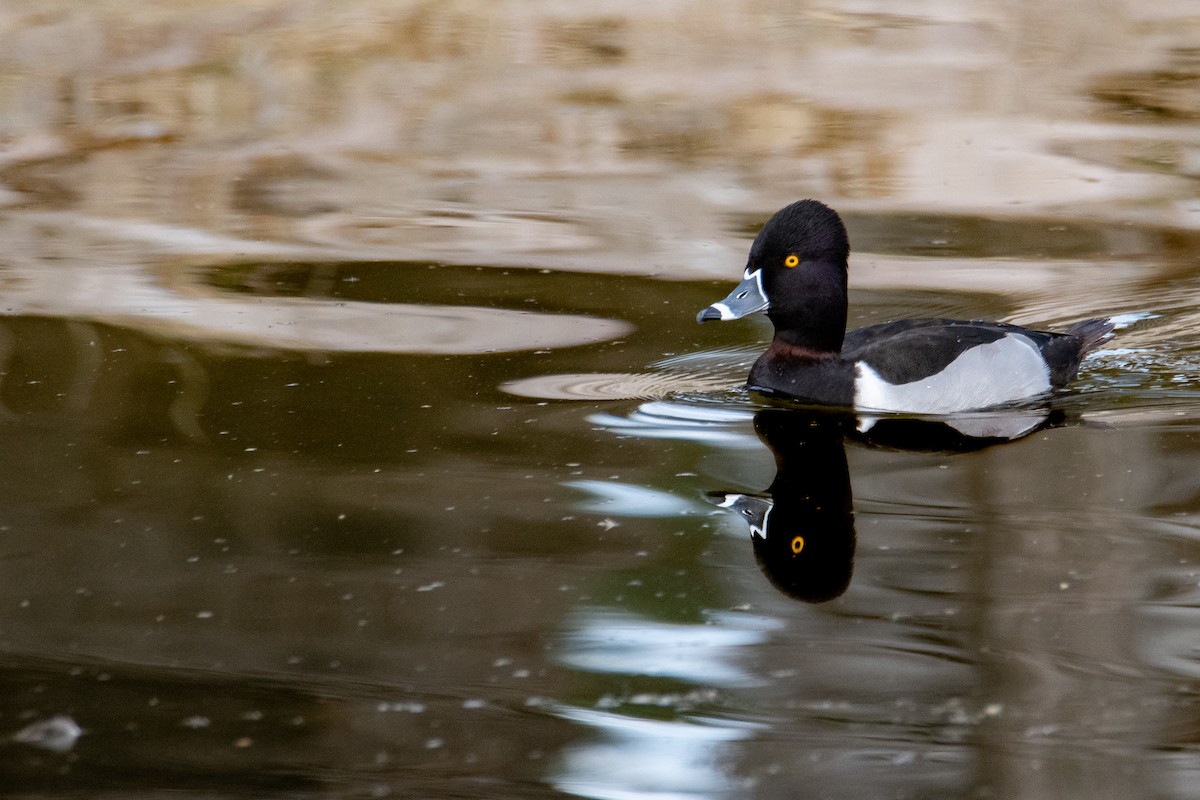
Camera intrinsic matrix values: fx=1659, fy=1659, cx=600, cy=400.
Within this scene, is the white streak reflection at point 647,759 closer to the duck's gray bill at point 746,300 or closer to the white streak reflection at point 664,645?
the white streak reflection at point 664,645

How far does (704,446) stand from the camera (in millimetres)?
6113

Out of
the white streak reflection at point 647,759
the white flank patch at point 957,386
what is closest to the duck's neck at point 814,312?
the white flank patch at point 957,386

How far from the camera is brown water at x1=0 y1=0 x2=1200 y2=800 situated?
388 cm

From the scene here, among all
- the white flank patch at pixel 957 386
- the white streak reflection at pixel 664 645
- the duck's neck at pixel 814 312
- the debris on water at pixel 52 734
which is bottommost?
the white streak reflection at pixel 664 645

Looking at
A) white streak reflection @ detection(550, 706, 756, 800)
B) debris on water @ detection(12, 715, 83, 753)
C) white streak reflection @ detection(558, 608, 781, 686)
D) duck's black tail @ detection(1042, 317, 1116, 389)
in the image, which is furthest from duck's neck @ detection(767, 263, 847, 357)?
debris on water @ detection(12, 715, 83, 753)

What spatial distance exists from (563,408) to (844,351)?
1227 mm

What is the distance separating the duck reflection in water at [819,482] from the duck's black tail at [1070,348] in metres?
0.32

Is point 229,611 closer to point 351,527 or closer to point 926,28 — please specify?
point 351,527

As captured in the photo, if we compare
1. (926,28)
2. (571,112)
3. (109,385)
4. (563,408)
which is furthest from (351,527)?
(926,28)

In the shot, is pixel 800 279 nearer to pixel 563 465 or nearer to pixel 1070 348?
pixel 1070 348

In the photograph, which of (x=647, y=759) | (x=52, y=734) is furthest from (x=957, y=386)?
(x=52, y=734)

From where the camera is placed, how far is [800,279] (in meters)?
6.87

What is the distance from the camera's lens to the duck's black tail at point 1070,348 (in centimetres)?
700

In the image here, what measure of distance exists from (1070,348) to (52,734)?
4681 millimetres
